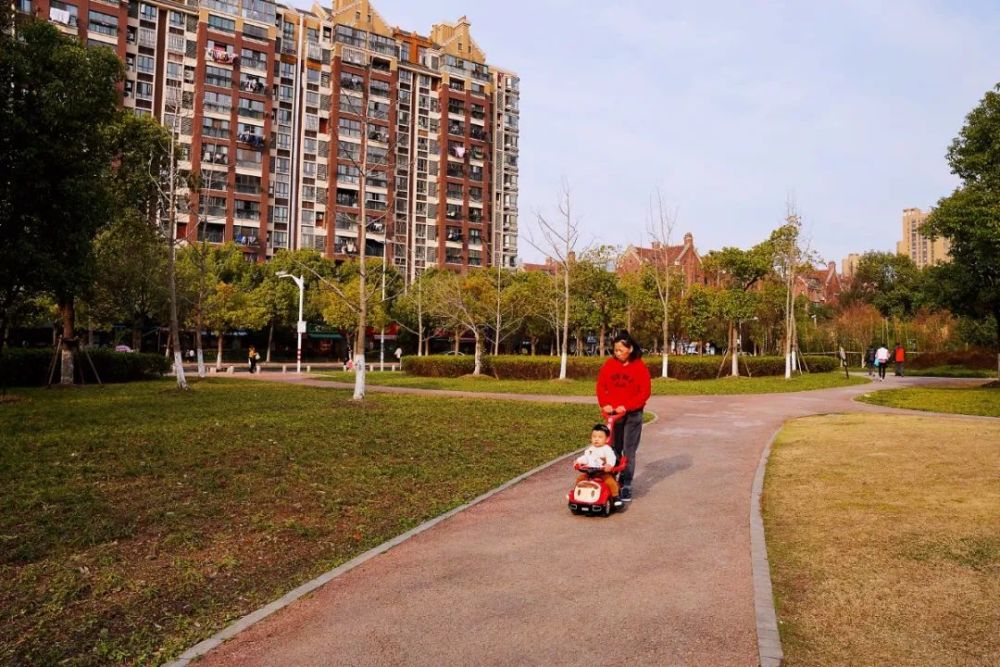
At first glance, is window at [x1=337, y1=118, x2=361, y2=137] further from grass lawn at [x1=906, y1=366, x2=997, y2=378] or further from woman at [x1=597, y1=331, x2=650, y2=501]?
woman at [x1=597, y1=331, x2=650, y2=501]

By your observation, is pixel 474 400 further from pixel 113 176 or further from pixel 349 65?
pixel 349 65

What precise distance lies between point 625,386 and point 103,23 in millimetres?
68418

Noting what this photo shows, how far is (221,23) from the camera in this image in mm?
63875

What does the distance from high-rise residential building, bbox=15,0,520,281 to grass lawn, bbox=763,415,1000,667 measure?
1890 inches

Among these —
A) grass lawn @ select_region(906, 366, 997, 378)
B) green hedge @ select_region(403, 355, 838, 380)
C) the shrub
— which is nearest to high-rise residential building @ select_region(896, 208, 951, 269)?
grass lawn @ select_region(906, 366, 997, 378)

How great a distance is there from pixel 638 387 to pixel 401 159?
70258 millimetres

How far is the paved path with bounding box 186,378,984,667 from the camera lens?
357 centimetres

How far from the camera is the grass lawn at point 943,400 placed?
16.3 m

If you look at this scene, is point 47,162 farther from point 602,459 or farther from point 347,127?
point 347,127

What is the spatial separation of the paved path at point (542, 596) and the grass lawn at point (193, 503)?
1.86ft

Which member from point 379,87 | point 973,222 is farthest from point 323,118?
point 973,222

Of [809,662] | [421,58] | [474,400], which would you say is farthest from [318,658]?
[421,58]

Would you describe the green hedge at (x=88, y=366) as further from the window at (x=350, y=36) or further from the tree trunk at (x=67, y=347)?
the window at (x=350, y=36)

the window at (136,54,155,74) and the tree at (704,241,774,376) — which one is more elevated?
the window at (136,54,155,74)
